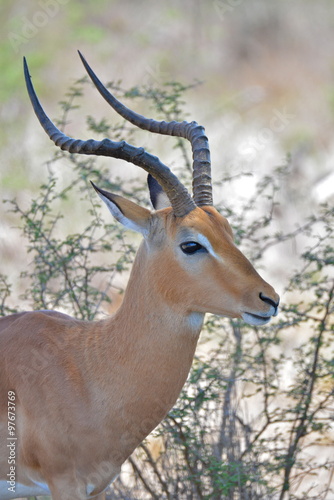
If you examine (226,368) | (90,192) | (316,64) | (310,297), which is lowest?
(226,368)

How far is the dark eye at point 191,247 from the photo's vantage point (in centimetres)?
458

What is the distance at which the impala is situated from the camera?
179 inches

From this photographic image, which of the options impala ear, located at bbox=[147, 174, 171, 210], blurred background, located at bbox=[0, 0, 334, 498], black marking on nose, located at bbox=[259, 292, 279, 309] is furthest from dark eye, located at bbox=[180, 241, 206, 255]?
blurred background, located at bbox=[0, 0, 334, 498]

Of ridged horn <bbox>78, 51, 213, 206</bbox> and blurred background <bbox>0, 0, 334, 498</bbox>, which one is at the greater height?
blurred background <bbox>0, 0, 334, 498</bbox>

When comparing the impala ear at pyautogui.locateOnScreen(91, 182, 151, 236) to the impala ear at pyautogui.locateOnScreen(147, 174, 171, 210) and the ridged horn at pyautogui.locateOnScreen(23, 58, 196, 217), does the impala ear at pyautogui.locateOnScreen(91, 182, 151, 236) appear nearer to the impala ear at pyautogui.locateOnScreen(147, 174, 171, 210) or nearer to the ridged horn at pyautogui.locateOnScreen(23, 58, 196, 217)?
→ the ridged horn at pyautogui.locateOnScreen(23, 58, 196, 217)

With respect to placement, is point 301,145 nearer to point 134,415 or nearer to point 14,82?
point 14,82

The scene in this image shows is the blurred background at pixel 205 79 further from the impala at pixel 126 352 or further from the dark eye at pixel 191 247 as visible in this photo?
the dark eye at pixel 191 247

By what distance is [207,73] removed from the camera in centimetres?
1579

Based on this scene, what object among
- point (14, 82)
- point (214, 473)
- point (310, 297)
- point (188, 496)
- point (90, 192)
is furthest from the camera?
point (14, 82)

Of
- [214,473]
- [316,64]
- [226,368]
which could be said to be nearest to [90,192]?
[226,368]

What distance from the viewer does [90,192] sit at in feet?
22.5

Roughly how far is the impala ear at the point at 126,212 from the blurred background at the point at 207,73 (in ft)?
23.0

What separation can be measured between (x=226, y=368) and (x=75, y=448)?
7.97ft

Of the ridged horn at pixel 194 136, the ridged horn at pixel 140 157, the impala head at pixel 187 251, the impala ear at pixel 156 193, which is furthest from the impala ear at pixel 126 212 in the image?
the impala ear at pixel 156 193
